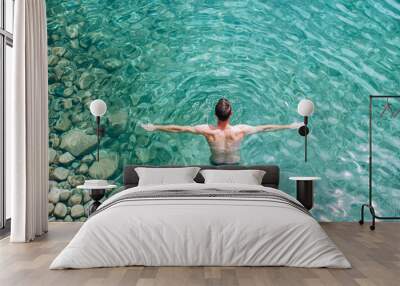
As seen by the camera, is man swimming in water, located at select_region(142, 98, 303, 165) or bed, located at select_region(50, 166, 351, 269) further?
man swimming in water, located at select_region(142, 98, 303, 165)

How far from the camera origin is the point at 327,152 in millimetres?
7176

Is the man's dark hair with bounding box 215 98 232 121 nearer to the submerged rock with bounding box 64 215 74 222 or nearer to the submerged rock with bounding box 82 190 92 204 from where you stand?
the submerged rock with bounding box 82 190 92 204

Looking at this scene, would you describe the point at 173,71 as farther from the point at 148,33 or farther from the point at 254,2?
the point at 254,2

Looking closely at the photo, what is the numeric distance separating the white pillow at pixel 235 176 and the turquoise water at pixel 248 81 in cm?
48

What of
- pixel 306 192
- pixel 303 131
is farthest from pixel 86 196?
pixel 303 131

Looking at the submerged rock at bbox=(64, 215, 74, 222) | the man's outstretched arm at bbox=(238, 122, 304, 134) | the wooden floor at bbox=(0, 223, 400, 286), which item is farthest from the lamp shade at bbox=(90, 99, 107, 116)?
the wooden floor at bbox=(0, 223, 400, 286)

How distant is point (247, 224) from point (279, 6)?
3825mm

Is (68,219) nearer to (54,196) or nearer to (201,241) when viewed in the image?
(54,196)

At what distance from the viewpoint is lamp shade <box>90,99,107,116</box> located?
6.92 m

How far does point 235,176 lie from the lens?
21.6 feet

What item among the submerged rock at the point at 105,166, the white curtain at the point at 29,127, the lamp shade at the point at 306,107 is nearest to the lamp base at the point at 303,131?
the lamp shade at the point at 306,107

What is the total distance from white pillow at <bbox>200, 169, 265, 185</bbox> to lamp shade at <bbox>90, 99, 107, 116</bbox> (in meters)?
1.61

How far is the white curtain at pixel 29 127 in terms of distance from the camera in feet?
18.6

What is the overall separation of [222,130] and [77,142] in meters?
1.99
